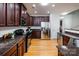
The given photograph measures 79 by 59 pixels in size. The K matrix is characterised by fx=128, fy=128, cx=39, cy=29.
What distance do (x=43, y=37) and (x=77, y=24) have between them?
395 centimetres

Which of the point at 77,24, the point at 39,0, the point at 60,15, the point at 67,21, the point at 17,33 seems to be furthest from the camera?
the point at 60,15

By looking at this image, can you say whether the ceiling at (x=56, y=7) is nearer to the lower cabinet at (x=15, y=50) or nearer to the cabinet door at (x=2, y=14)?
the lower cabinet at (x=15, y=50)

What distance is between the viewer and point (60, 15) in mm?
8891

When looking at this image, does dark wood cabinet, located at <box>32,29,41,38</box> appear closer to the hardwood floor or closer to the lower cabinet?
the hardwood floor

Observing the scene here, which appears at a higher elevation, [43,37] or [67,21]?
[67,21]

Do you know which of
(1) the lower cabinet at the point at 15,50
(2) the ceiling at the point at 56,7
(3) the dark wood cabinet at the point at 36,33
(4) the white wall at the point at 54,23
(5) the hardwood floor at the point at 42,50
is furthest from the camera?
(3) the dark wood cabinet at the point at 36,33

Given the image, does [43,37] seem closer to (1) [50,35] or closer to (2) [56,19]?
(1) [50,35]

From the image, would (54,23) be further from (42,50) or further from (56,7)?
(42,50)

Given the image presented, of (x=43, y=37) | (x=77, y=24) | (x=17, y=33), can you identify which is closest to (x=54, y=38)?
(x=43, y=37)

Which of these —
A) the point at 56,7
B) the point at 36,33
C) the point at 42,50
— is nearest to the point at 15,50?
the point at 42,50

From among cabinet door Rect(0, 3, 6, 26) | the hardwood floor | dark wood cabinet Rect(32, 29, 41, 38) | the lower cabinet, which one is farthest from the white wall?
cabinet door Rect(0, 3, 6, 26)

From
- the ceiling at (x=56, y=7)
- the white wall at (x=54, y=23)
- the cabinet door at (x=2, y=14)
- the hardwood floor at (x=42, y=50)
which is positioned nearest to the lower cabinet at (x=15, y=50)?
the cabinet door at (x=2, y=14)

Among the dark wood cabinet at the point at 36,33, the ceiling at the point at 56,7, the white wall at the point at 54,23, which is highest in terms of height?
the ceiling at the point at 56,7

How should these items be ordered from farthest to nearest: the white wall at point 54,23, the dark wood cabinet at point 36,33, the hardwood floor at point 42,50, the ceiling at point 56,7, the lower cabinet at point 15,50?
the dark wood cabinet at point 36,33 < the white wall at point 54,23 < the ceiling at point 56,7 < the hardwood floor at point 42,50 < the lower cabinet at point 15,50
